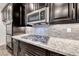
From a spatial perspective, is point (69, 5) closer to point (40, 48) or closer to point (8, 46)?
point (40, 48)

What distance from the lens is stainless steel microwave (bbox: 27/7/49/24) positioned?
1.78m

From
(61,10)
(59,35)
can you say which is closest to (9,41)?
(59,35)

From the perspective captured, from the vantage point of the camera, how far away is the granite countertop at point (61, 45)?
4.29 feet

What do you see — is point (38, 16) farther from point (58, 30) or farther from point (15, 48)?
point (15, 48)

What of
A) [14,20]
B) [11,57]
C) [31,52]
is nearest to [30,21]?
[14,20]

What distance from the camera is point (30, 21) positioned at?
6.34 feet

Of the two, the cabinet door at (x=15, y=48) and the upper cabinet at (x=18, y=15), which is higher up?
the upper cabinet at (x=18, y=15)

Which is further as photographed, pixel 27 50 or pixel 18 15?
pixel 18 15

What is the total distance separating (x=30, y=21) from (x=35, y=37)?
30cm

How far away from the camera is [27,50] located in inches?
69.2

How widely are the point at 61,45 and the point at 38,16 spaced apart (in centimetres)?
62

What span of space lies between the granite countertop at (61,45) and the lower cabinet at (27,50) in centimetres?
6

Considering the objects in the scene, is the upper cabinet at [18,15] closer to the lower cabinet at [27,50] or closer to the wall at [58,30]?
the wall at [58,30]

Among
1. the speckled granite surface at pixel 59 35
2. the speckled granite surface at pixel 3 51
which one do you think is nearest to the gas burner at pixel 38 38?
the speckled granite surface at pixel 59 35
